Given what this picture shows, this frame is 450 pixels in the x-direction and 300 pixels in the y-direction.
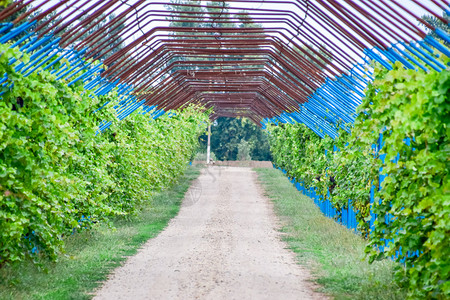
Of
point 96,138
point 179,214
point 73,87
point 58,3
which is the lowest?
point 179,214

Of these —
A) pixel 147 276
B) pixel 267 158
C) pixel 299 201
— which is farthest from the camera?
pixel 267 158

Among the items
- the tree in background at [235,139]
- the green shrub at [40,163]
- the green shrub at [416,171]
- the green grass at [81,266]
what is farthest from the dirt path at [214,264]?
the tree in background at [235,139]

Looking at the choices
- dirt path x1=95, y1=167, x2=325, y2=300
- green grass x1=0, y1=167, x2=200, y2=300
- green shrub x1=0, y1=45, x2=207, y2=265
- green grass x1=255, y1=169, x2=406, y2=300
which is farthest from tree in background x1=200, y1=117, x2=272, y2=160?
green shrub x1=0, y1=45, x2=207, y2=265

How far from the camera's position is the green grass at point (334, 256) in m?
6.05

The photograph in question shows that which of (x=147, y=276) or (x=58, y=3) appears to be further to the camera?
(x=147, y=276)

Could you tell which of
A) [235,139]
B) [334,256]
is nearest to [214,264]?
[334,256]

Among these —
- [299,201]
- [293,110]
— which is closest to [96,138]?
[293,110]

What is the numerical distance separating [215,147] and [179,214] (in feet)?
95.7

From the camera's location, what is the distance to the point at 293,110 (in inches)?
602

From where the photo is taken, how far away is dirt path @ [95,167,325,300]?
6309mm

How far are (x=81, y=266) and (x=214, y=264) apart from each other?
168 centimetres

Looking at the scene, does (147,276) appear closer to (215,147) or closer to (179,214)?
(179,214)

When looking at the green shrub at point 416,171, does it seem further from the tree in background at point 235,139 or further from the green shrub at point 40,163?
the tree in background at point 235,139

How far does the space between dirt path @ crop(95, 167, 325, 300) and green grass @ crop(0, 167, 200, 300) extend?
0.20 m
